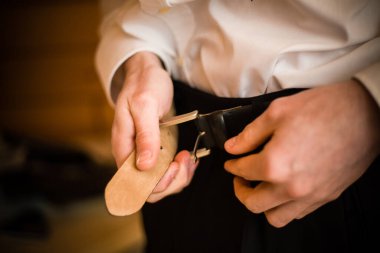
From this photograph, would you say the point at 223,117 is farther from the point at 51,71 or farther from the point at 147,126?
the point at 51,71

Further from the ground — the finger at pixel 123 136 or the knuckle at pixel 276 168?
the knuckle at pixel 276 168

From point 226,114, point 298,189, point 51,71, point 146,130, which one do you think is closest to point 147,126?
point 146,130

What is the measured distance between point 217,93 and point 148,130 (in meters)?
0.13

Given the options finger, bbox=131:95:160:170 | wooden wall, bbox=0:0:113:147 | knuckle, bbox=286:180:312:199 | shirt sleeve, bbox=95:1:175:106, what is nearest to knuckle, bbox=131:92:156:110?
finger, bbox=131:95:160:170

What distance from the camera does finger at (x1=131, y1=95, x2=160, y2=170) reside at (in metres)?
0.40

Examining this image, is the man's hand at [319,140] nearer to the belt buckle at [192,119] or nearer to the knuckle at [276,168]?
the knuckle at [276,168]

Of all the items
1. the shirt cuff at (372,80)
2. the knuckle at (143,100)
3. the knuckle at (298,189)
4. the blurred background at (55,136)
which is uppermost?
the shirt cuff at (372,80)

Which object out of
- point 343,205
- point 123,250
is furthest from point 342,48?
point 123,250

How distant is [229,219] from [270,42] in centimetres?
26

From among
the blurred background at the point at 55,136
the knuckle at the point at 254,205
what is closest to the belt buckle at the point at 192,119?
the knuckle at the point at 254,205

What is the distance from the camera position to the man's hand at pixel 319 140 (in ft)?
1.02

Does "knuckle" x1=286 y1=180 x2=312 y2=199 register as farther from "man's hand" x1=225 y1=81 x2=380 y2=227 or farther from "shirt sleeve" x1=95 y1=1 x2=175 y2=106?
"shirt sleeve" x1=95 y1=1 x2=175 y2=106

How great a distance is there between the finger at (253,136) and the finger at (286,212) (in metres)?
0.08

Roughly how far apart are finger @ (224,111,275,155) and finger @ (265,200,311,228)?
0.08 meters
